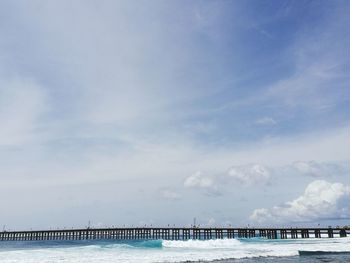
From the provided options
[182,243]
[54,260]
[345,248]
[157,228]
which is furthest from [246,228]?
[54,260]

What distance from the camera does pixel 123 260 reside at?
30297 millimetres

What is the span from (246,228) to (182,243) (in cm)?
2478

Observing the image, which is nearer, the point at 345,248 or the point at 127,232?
the point at 345,248

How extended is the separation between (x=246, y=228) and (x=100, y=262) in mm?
47813

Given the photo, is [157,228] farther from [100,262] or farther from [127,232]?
[100,262]

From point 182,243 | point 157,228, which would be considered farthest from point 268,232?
point 182,243

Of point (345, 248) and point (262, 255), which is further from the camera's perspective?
point (345, 248)

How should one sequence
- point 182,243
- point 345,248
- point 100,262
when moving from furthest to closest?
point 182,243, point 345,248, point 100,262

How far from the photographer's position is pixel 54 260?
30406mm

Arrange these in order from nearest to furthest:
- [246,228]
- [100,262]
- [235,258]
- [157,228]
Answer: [100,262] < [235,258] < [246,228] < [157,228]

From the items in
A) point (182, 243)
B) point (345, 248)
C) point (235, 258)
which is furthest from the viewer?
point (182, 243)

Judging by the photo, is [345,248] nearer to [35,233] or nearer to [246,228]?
[246,228]

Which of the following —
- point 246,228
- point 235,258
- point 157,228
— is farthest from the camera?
point 157,228

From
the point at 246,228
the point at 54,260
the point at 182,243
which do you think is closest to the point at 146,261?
the point at 54,260
